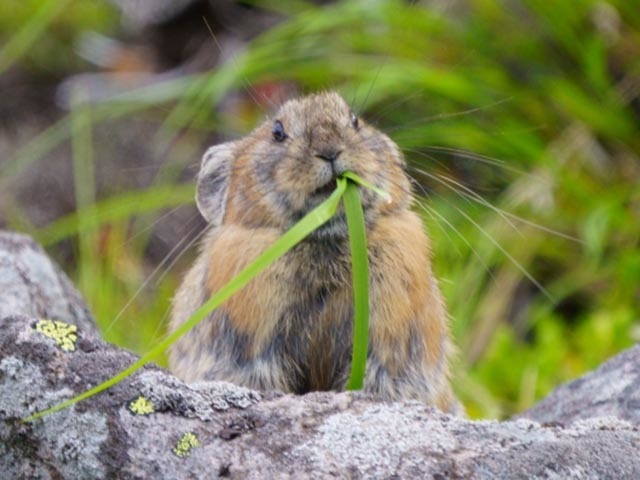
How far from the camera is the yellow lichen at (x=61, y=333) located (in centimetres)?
368

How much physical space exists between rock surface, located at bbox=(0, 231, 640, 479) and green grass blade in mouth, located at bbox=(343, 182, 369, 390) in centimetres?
34

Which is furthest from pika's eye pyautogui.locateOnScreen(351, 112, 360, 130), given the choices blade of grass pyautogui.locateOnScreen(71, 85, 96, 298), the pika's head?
blade of grass pyautogui.locateOnScreen(71, 85, 96, 298)

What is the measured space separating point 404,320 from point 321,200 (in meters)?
0.61

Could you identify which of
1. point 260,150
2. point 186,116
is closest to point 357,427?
point 260,150

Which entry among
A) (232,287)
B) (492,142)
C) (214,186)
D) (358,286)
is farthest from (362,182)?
(492,142)

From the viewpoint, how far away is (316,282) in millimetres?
4570

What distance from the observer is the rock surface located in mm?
3385

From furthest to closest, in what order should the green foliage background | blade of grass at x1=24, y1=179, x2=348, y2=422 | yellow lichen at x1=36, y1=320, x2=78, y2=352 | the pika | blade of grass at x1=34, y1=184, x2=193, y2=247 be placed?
the green foliage background
blade of grass at x1=34, y1=184, x2=193, y2=247
the pika
yellow lichen at x1=36, y1=320, x2=78, y2=352
blade of grass at x1=24, y1=179, x2=348, y2=422

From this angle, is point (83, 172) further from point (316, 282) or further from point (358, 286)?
point (358, 286)

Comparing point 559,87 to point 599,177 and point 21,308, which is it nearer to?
point 599,177

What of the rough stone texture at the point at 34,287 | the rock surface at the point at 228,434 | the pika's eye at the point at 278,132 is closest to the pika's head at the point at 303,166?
the pika's eye at the point at 278,132

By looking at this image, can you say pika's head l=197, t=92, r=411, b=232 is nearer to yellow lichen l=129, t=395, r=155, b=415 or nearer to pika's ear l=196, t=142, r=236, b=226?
pika's ear l=196, t=142, r=236, b=226

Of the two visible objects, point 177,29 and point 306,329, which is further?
point 177,29

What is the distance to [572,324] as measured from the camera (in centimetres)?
866
